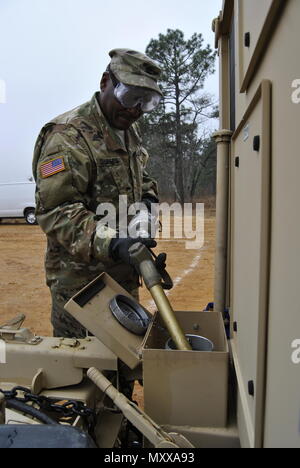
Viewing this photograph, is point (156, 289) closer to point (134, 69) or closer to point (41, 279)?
point (134, 69)

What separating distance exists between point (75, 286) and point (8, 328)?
59cm

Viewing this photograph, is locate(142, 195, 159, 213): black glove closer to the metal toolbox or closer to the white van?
the metal toolbox

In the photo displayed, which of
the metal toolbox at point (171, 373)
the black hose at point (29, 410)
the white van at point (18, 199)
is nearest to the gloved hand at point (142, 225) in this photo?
the metal toolbox at point (171, 373)

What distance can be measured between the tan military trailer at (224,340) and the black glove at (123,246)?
0.08 metres

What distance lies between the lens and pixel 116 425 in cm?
182

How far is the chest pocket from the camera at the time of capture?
7.68 ft

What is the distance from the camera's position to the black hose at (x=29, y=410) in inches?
56.7

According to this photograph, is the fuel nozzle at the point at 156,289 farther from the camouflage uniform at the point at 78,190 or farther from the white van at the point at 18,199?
the white van at the point at 18,199

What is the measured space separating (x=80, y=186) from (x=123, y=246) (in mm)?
522

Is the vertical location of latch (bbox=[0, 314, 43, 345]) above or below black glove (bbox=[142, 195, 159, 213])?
below

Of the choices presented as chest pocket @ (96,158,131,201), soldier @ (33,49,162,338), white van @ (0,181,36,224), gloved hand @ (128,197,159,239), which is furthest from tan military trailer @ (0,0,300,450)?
white van @ (0,181,36,224)

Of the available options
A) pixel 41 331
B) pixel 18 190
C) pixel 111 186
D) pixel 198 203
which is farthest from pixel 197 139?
pixel 111 186

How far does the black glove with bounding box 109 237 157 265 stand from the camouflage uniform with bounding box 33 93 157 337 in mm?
34
